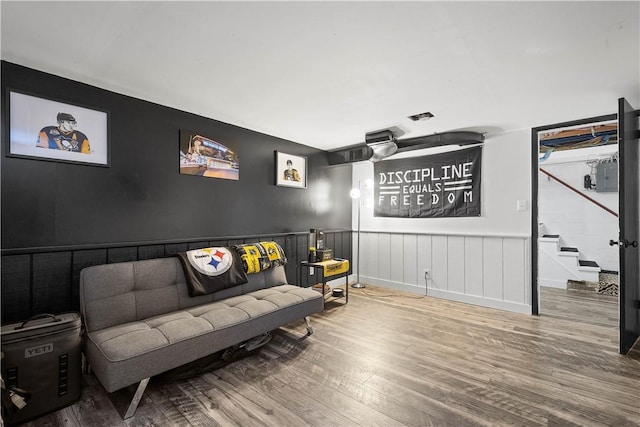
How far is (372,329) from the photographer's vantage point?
2.97 metres

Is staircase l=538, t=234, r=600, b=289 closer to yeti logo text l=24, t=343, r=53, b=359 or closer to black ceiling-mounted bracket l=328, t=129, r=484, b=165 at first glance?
black ceiling-mounted bracket l=328, t=129, r=484, b=165

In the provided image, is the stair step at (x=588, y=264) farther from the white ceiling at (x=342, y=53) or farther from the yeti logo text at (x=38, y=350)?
the yeti logo text at (x=38, y=350)

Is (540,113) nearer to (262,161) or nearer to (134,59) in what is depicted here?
(262,161)

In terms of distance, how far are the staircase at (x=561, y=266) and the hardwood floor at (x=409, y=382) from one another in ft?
6.24

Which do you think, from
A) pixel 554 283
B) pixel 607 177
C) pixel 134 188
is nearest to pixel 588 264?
pixel 554 283

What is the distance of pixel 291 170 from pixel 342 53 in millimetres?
2275

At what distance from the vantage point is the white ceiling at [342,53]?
4.95 feet

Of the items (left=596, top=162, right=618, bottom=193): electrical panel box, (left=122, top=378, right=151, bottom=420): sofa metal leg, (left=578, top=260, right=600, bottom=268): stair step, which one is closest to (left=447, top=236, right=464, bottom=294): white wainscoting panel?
(left=578, top=260, right=600, bottom=268): stair step

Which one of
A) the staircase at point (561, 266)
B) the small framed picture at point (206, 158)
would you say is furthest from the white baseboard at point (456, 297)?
the small framed picture at point (206, 158)

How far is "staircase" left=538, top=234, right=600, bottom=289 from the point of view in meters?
4.62

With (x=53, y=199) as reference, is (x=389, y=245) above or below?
below

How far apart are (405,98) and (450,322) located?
2.47m

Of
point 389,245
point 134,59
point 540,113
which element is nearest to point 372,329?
point 389,245

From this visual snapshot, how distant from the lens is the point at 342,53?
1874 mm
